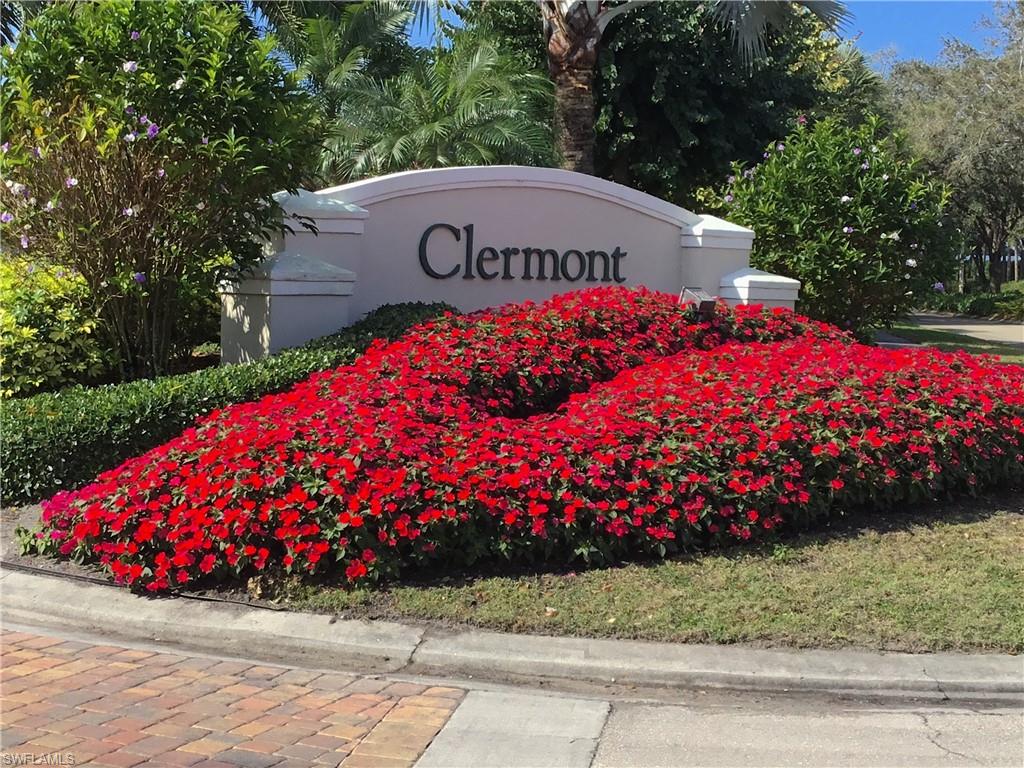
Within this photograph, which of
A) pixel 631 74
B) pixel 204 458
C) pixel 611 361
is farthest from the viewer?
pixel 631 74

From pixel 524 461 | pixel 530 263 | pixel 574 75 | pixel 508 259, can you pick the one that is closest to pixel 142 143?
pixel 508 259

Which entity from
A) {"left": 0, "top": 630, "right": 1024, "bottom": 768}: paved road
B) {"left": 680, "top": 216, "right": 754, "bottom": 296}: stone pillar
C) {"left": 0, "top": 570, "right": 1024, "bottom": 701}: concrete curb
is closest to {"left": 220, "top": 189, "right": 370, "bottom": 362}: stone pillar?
{"left": 0, "top": 570, "right": 1024, "bottom": 701}: concrete curb

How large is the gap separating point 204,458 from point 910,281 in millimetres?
10165

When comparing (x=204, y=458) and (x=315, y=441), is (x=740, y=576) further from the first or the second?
(x=204, y=458)

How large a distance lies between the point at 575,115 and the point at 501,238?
11.5ft

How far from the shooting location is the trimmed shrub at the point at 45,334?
7.80 metres

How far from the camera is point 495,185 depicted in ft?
32.4

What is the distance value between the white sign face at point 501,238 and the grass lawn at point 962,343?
6.77 meters

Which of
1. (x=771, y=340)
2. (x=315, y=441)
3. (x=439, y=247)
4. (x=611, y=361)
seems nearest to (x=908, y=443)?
(x=611, y=361)

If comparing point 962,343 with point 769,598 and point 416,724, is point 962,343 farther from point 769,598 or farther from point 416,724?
point 416,724

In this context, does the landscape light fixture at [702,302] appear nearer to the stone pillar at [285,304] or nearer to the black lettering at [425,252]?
the black lettering at [425,252]

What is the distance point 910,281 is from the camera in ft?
41.4

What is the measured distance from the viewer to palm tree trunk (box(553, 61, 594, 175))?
41.4 ft

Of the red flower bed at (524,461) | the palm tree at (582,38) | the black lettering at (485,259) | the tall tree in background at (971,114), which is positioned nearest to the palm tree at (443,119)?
the palm tree at (582,38)
